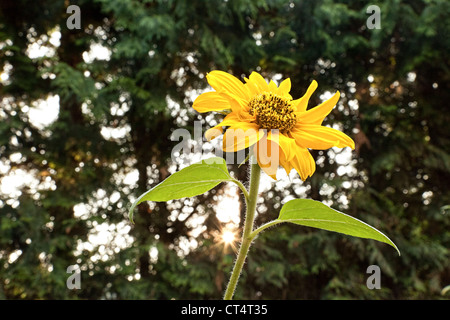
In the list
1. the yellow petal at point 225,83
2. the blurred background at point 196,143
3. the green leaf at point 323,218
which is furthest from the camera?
the blurred background at point 196,143

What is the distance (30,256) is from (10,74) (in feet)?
3.53

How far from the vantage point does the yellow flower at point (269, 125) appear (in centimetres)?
36

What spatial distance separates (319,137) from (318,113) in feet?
0.13

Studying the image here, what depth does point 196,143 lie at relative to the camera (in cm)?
221

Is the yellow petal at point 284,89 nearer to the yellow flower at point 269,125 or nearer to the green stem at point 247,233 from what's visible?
the yellow flower at point 269,125

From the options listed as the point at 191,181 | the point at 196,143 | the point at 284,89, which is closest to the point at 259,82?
the point at 284,89

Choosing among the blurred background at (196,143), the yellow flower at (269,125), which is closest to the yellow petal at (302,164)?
the yellow flower at (269,125)

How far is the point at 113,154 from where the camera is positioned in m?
2.44

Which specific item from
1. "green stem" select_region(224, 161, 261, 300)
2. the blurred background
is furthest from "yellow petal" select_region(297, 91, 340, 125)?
the blurred background

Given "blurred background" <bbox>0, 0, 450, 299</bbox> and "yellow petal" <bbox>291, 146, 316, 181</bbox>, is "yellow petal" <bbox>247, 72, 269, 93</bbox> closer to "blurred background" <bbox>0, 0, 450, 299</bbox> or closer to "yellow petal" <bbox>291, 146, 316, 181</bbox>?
"yellow petal" <bbox>291, 146, 316, 181</bbox>

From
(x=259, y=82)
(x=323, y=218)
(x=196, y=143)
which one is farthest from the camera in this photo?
(x=196, y=143)

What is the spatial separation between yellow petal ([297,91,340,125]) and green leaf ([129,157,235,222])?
0.43 feet

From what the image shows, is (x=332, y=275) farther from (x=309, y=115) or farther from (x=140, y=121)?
(x=309, y=115)

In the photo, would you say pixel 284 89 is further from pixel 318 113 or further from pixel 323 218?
pixel 323 218
